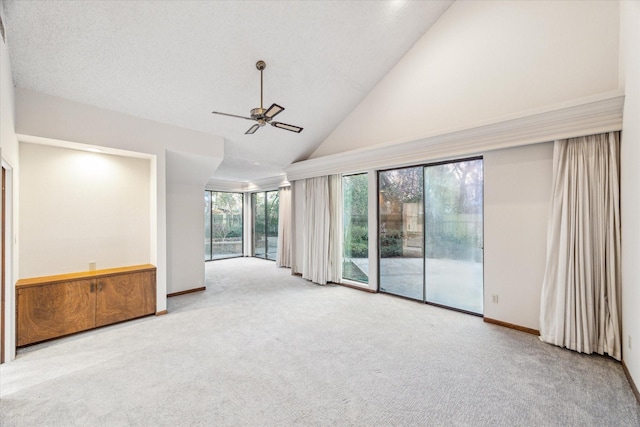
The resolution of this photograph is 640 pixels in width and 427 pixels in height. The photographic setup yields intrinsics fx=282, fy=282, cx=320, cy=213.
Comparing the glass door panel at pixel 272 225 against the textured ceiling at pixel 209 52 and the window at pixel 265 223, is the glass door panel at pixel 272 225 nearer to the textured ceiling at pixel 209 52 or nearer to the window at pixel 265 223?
the window at pixel 265 223

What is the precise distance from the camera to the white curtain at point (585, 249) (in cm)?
279

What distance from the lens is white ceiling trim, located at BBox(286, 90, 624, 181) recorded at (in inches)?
108

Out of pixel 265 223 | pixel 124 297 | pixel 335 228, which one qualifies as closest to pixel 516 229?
pixel 335 228

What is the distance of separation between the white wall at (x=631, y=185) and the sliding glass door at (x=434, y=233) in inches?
57.2

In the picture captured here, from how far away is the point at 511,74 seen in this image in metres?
3.49

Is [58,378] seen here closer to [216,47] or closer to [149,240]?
[149,240]

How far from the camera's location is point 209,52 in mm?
3324

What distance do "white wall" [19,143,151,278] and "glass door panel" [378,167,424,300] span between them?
3.87 m

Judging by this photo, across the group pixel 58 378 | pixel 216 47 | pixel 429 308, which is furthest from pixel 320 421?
pixel 216 47

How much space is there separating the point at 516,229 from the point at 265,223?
7.18m

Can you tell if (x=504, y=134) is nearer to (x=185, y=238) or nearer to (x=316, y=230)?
(x=316, y=230)

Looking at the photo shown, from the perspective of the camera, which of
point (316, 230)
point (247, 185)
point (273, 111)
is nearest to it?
point (273, 111)

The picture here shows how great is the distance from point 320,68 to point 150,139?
8.55 feet

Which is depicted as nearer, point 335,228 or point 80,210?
point 80,210
